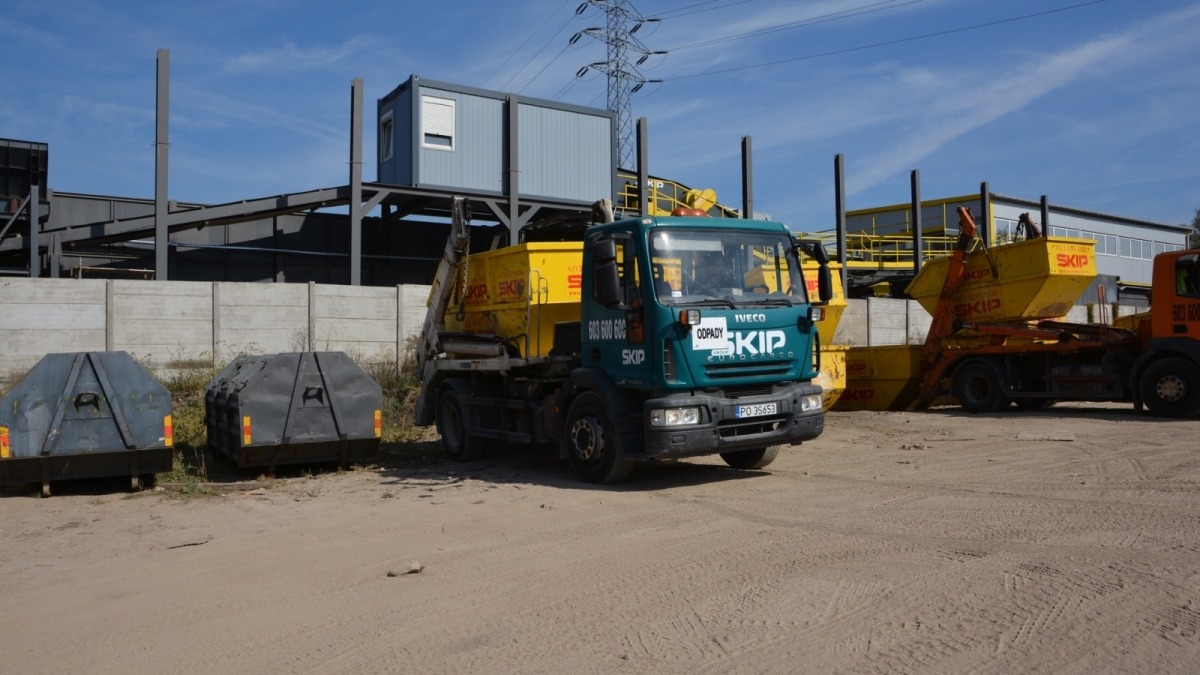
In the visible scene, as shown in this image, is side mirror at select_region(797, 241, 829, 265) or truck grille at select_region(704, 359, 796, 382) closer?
truck grille at select_region(704, 359, 796, 382)

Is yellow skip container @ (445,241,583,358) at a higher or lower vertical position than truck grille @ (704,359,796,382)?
higher

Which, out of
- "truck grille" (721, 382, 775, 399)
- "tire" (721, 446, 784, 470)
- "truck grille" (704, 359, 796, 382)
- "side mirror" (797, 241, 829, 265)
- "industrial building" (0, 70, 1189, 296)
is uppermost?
"industrial building" (0, 70, 1189, 296)

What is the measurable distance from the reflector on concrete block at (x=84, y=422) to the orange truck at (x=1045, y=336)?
13451 millimetres

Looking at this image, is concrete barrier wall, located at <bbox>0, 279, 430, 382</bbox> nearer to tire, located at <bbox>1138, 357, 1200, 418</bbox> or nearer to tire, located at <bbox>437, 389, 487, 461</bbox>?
tire, located at <bbox>437, 389, 487, 461</bbox>

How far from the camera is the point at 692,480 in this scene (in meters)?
9.93

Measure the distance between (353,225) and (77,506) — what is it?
454 inches

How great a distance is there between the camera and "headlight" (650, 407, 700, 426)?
344 inches

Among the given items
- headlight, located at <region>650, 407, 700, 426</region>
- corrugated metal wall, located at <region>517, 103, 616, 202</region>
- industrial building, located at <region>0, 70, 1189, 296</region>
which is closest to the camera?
headlight, located at <region>650, 407, 700, 426</region>

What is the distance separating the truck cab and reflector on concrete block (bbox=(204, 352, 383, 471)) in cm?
→ 308

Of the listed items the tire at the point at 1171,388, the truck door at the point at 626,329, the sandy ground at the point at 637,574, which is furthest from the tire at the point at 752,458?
the tire at the point at 1171,388

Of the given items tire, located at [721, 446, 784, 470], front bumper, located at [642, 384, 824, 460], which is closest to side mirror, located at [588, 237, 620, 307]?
front bumper, located at [642, 384, 824, 460]

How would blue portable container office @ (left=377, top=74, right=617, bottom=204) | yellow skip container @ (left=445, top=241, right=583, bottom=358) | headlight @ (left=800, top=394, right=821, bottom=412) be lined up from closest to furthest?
headlight @ (left=800, top=394, right=821, bottom=412)
yellow skip container @ (left=445, top=241, right=583, bottom=358)
blue portable container office @ (left=377, top=74, right=617, bottom=204)

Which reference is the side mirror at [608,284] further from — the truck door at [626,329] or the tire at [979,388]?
the tire at [979,388]

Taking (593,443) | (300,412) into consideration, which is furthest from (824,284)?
(300,412)
